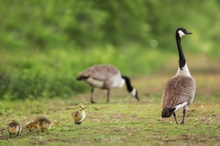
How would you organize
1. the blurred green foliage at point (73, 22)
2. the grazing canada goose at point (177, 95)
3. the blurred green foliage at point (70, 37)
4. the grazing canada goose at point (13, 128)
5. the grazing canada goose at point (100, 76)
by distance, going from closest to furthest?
the grazing canada goose at point (13, 128)
the grazing canada goose at point (177, 95)
the grazing canada goose at point (100, 76)
the blurred green foliage at point (70, 37)
the blurred green foliage at point (73, 22)

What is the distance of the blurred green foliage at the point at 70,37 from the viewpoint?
21719 millimetres

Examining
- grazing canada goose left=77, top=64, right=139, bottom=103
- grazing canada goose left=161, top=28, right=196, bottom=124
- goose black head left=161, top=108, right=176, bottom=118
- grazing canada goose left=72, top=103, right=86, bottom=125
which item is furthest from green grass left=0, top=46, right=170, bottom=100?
goose black head left=161, top=108, right=176, bottom=118

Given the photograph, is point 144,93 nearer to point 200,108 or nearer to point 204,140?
point 200,108

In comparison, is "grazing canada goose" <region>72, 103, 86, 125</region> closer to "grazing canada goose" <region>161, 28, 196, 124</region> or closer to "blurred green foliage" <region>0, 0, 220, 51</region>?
"grazing canada goose" <region>161, 28, 196, 124</region>

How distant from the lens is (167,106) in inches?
412

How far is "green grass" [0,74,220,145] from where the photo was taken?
952cm

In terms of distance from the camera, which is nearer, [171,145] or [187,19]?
[171,145]

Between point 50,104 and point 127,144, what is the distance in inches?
282

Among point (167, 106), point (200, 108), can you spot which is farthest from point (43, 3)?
point (167, 106)

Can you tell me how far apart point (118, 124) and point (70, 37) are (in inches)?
Answer: 1010

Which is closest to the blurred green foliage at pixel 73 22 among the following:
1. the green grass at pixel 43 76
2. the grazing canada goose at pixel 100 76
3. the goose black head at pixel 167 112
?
the green grass at pixel 43 76

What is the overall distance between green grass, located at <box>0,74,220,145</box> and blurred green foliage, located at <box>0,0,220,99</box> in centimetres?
364

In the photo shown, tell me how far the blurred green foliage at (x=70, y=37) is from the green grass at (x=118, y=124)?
3636mm

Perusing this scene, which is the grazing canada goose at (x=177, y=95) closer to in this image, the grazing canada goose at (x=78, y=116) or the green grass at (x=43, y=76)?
the grazing canada goose at (x=78, y=116)
